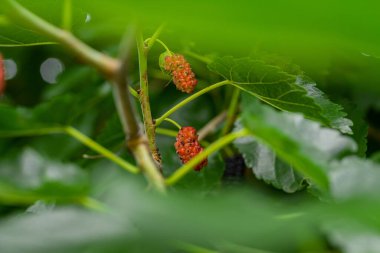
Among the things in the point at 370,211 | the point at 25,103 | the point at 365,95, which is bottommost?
the point at 370,211

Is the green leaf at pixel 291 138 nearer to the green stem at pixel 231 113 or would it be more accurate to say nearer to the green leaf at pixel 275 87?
the green leaf at pixel 275 87

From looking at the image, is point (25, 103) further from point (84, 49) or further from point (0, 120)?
point (84, 49)

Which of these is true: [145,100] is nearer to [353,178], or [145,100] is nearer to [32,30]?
[32,30]

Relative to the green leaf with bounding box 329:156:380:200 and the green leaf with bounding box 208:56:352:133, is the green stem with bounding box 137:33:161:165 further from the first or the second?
the green leaf with bounding box 329:156:380:200

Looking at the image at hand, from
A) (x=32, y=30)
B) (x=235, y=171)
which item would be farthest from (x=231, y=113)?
(x=32, y=30)

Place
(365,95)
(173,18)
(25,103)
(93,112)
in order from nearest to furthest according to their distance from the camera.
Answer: (173,18)
(365,95)
(93,112)
(25,103)


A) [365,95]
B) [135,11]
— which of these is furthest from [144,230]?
[365,95]

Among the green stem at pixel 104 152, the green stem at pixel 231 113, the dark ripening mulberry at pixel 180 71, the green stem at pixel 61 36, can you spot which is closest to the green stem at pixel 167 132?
the green stem at pixel 231 113
